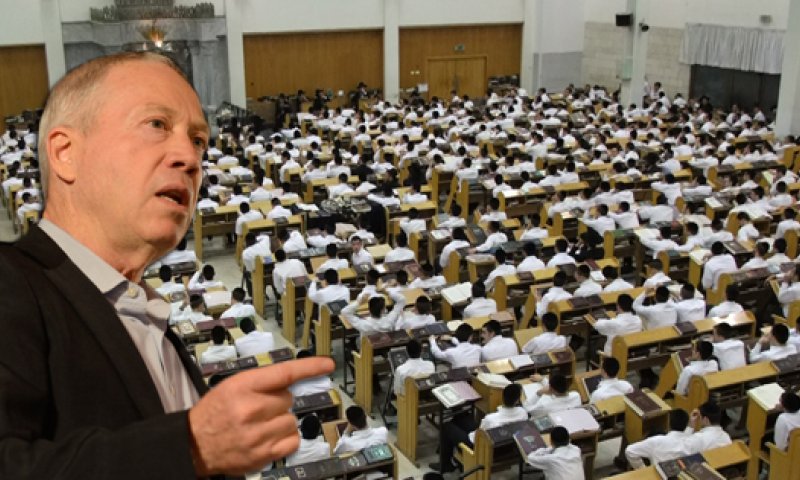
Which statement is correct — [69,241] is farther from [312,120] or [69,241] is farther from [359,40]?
[359,40]

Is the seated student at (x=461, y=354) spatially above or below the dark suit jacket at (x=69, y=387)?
below

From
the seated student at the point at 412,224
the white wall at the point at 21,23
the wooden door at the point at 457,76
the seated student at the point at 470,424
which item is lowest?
the seated student at the point at 470,424

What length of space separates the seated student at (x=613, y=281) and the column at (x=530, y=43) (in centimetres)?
2010

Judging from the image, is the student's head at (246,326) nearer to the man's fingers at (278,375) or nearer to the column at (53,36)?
the man's fingers at (278,375)

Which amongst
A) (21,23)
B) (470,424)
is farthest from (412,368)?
(21,23)

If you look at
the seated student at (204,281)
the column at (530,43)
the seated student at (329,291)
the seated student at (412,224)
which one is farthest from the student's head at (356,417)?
the column at (530,43)

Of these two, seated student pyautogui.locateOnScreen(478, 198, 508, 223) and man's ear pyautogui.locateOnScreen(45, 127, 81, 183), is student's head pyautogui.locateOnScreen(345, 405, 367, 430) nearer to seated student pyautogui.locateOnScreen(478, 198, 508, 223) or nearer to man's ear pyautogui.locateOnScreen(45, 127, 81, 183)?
man's ear pyautogui.locateOnScreen(45, 127, 81, 183)

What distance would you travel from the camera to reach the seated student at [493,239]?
12875mm

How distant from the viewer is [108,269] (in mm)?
1249

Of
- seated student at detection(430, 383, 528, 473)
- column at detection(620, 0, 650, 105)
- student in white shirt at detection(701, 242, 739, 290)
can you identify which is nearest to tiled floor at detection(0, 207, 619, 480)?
seated student at detection(430, 383, 528, 473)

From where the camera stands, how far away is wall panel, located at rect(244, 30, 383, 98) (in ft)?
89.7

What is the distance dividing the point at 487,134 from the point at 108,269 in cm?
2076

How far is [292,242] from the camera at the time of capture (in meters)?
13.0

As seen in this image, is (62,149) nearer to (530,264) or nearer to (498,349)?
(498,349)
